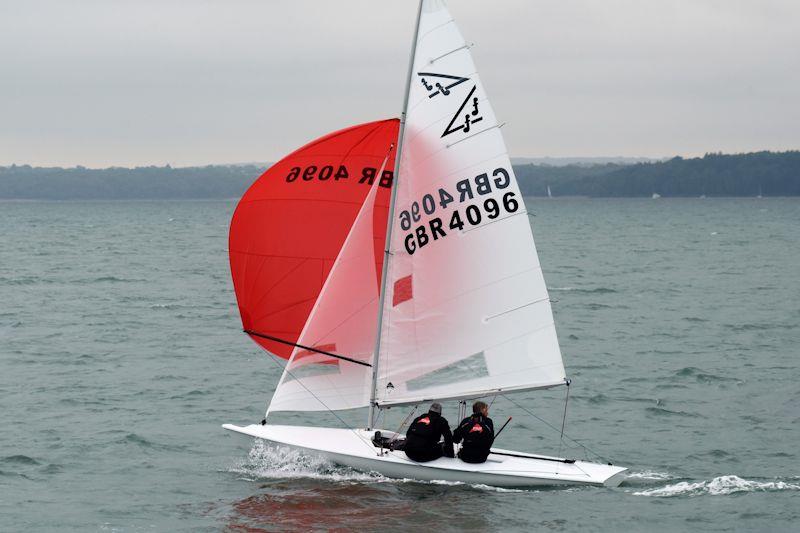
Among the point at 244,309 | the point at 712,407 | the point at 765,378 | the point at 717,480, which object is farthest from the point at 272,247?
the point at 765,378

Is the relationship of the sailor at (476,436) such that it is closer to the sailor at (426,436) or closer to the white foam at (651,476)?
the sailor at (426,436)

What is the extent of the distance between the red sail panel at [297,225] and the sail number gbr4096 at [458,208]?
0.90m

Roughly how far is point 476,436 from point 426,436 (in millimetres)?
747

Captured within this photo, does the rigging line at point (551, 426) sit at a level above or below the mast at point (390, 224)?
below

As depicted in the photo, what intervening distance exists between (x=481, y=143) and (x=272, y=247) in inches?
152

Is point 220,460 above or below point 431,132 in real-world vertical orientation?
below

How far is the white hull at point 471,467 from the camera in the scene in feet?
60.6

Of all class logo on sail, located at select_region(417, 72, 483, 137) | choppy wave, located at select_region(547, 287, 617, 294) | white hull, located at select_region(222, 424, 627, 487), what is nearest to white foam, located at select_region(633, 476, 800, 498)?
white hull, located at select_region(222, 424, 627, 487)

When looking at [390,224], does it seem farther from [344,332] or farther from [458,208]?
[344,332]

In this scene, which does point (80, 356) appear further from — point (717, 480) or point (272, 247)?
point (717, 480)

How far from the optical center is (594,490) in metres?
19.7

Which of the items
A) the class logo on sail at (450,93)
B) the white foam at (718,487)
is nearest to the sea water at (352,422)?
the white foam at (718,487)

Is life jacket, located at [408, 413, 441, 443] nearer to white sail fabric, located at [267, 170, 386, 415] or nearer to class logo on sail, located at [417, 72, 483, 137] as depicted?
white sail fabric, located at [267, 170, 386, 415]

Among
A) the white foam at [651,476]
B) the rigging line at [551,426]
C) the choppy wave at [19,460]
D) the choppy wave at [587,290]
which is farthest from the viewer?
the choppy wave at [587,290]
